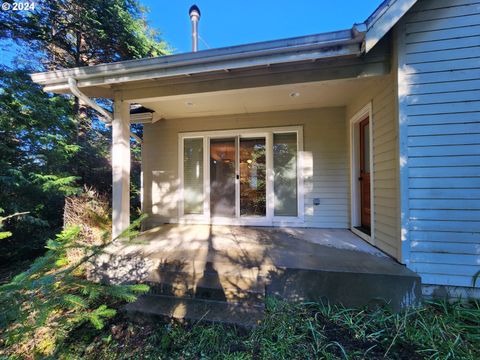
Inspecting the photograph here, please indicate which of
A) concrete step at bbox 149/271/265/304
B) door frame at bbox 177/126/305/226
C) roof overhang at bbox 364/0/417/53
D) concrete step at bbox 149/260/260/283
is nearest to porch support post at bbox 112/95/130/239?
concrete step at bbox 149/260/260/283

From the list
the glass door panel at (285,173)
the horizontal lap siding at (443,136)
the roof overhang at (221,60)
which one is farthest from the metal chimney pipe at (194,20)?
the horizontal lap siding at (443,136)

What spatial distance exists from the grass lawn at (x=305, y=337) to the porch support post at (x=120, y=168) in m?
1.58

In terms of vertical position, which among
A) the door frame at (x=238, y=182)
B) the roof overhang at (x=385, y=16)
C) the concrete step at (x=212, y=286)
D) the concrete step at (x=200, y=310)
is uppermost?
the roof overhang at (x=385, y=16)

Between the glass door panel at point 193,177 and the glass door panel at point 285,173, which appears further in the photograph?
the glass door panel at point 193,177

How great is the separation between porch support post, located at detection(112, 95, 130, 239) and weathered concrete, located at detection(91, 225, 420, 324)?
51 cm

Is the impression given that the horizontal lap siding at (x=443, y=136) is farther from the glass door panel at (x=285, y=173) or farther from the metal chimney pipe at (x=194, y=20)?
the metal chimney pipe at (x=194, y=20)

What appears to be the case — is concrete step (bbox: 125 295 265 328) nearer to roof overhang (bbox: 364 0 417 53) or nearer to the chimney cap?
roof overhang (bbox: 364 0 417 53)

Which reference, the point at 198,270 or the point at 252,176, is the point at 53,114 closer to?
the point at 252,176

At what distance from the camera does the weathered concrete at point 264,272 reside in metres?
2.29

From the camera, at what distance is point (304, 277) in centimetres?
240

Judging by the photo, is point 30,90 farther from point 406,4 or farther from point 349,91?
point 406,4

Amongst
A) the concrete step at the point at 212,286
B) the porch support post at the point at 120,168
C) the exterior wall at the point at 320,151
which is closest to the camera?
the concrete step at the point at 212,286

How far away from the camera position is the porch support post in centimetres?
350

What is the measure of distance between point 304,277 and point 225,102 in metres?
3.21
